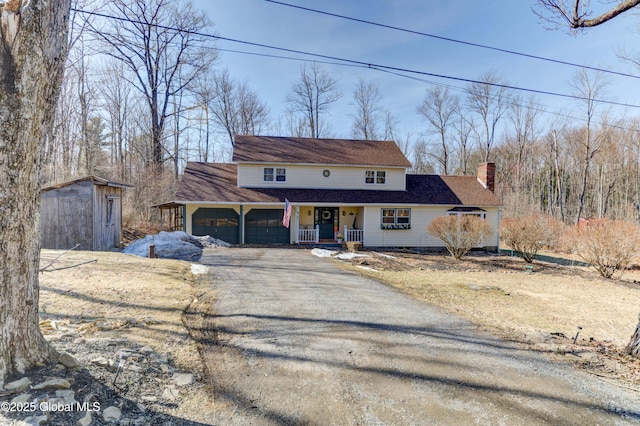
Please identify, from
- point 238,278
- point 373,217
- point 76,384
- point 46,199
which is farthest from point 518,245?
point 46,199

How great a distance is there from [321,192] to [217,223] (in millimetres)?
6231

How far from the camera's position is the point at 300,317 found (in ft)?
17.5

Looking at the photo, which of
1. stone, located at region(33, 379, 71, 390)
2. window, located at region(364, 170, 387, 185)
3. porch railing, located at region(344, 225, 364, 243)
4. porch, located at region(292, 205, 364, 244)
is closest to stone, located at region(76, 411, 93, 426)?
stone, located at region(33, 379, 71, 390)

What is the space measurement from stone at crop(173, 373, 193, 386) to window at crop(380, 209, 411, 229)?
16.1 meters

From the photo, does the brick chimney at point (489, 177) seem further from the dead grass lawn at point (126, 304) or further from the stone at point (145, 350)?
the stone at point (145, 350)

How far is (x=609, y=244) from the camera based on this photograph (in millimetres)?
11781

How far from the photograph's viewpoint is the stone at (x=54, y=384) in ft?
7.90

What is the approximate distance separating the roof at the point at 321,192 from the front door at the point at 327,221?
1251 mm

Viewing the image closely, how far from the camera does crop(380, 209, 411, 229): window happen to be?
18594 mm

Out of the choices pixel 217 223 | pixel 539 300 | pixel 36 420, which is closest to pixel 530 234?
pixel 539 300

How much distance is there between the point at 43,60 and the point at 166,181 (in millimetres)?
23989

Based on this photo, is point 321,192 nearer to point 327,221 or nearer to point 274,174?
point 327,221

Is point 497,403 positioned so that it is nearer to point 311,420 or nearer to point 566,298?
point 311,420

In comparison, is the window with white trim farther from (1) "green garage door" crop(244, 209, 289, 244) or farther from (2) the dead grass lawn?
(2) the dead grass lawn
